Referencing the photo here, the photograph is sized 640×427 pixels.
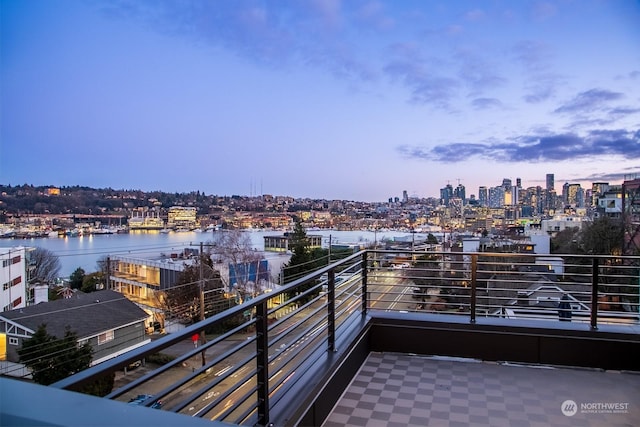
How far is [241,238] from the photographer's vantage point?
20.6m

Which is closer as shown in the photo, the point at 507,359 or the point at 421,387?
the point at 421,387

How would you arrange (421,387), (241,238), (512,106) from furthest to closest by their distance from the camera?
1. (241,238)
2. (512,106)
3. (421,387)

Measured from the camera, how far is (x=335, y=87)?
12.5 m

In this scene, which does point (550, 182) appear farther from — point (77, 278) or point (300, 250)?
point (77, 278)

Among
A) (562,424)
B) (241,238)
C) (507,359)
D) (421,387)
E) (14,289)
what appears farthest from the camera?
(241,238)

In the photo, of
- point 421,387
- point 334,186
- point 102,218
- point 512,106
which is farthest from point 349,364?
point 334,186

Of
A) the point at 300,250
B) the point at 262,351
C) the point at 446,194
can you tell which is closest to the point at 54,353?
the point at 262,351

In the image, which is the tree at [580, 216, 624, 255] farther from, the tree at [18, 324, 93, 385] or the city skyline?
the tree at [18, 324, 93, 385]

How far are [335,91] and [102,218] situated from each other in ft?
25.9

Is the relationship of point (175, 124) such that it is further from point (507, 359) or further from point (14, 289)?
point (507, 359)

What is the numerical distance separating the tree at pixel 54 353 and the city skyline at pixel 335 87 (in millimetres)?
4199

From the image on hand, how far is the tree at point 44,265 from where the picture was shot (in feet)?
43.6

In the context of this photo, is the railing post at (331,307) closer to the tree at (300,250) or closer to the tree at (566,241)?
the tree at (566,241)

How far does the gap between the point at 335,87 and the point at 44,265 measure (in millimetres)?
11079
